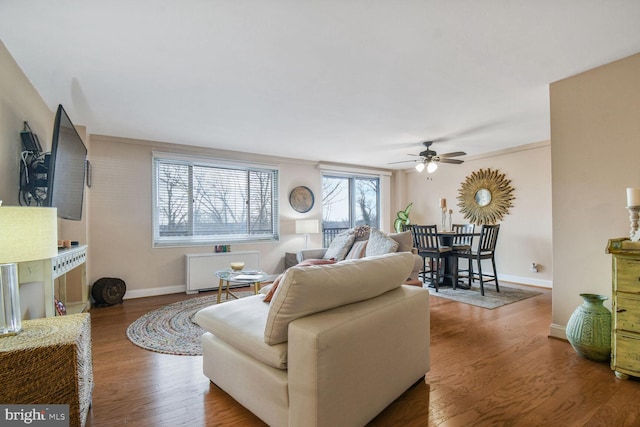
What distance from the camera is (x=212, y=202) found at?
501cm

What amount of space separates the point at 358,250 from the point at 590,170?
2365 millimetres

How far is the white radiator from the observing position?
15.1ft

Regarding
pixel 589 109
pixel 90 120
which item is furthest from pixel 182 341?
pixel 589 109

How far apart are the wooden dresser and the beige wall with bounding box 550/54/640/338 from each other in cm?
41

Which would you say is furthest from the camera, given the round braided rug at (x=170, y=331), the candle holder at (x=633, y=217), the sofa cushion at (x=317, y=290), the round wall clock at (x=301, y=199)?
the round wall clock at (x=301, y=199)

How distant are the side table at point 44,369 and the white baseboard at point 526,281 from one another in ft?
18.4

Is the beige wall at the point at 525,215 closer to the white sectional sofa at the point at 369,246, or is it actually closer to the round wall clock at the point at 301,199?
the white sectional sofa at the point at 369,246

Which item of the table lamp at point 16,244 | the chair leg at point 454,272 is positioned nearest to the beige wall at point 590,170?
the chair leg at point 454,272

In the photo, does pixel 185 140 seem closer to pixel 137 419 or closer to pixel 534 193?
pixel 137 419

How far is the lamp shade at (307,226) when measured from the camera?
18.2ft

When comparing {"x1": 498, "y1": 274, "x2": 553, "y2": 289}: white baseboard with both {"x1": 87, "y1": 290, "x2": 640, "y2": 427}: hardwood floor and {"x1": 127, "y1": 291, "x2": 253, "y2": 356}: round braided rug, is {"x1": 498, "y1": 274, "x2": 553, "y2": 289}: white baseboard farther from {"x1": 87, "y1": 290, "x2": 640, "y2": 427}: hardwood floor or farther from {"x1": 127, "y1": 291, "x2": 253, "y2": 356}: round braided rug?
{"x1": 127, "y1": 291, "x2": 253, "y2": 356}: round braided rug

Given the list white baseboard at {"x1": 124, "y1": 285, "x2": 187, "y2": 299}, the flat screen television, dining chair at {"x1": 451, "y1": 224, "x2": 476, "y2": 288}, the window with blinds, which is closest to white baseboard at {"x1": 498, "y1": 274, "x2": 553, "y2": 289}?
dining chair at {"x1": 451, "y1": 224, "x2": 476, "y2": 288}

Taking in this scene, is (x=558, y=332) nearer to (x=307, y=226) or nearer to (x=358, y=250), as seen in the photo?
(x=358, y=250)

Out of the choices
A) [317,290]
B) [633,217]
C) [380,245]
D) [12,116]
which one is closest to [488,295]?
[380,245]
